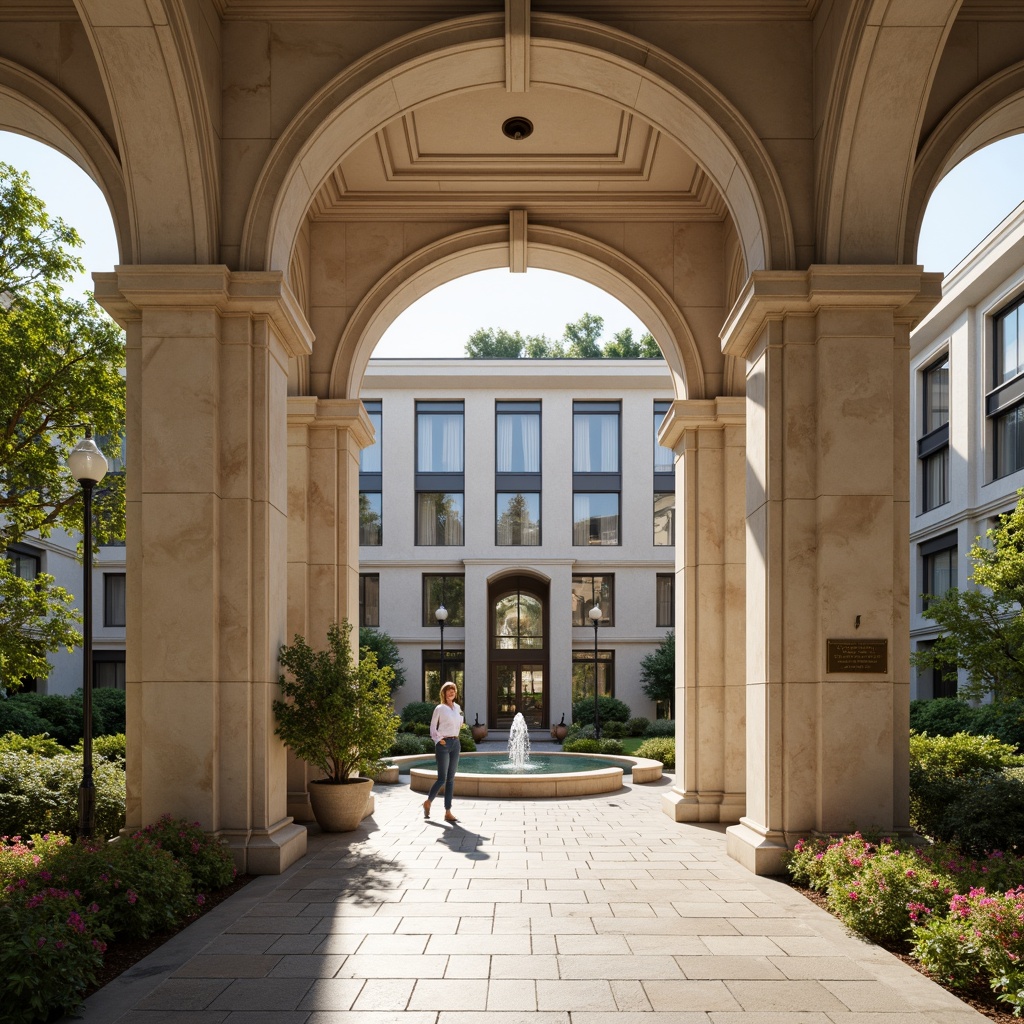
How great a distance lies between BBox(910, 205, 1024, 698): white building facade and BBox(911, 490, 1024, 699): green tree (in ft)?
34.1

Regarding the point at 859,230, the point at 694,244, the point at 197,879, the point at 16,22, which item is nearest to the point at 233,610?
the point at 197,879

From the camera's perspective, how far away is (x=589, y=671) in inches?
1478

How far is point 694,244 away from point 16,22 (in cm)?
869

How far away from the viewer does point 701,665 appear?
13578 mm

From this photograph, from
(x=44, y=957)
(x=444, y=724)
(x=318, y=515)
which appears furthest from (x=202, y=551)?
(x=444, y=724)

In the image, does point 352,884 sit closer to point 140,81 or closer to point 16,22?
point 140,81

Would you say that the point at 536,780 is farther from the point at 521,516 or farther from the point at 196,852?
the point at 521,516

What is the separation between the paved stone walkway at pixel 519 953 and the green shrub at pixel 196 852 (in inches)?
10.0

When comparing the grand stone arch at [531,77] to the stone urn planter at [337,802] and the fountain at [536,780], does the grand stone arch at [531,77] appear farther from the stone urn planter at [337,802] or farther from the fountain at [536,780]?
the fountain at [536,780]

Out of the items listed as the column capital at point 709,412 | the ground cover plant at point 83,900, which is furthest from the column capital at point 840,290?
the ground cover plant at point 83,900

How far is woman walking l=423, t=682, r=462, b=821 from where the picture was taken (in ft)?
43.7

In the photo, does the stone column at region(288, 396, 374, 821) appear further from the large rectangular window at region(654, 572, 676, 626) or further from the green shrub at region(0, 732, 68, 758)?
the large rectangular window at region(654, 572, 676, 626)

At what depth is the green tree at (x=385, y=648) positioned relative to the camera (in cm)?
3462

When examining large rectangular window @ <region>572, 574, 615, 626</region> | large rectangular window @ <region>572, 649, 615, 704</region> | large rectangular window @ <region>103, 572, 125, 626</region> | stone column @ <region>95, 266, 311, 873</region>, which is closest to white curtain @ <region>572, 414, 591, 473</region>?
large rectangular window @ <region>572, 574, 615, 626</region>
